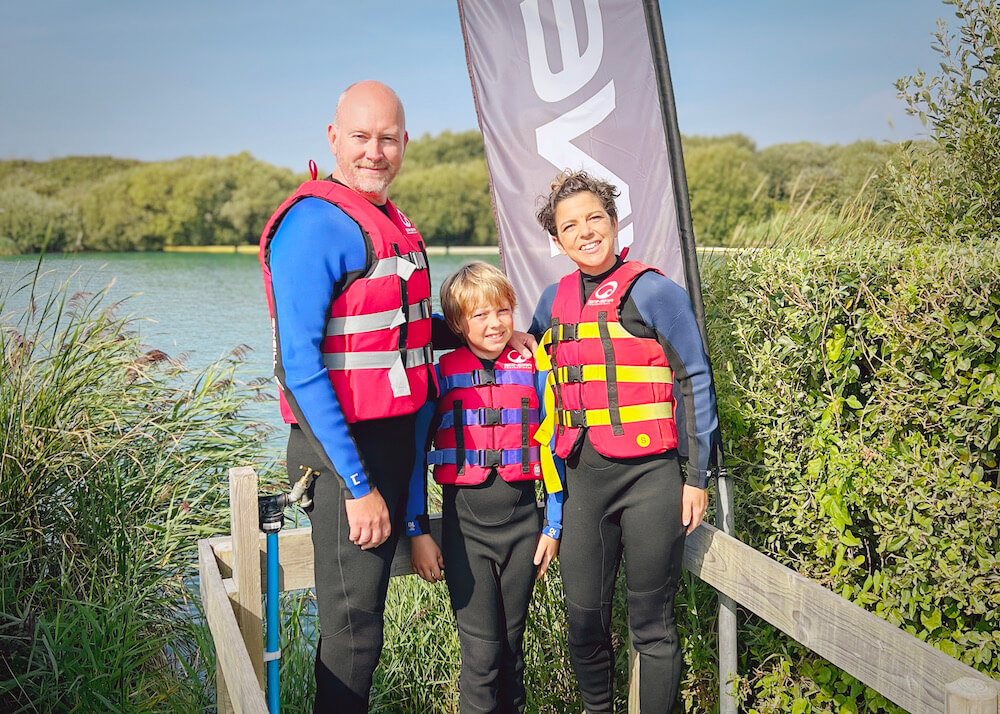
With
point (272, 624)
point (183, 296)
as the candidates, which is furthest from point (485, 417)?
point (183, 296)

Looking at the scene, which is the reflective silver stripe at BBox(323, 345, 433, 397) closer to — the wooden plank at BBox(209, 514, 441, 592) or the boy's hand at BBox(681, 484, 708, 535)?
the wooden plank at BBox(209, 514, 441, 592)

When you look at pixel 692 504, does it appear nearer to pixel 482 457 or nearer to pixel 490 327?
pixel 482 457

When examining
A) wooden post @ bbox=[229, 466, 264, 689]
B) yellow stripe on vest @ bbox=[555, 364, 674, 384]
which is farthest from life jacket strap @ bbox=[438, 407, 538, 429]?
wooden post @ bbox=[229, 466, 264, 689]

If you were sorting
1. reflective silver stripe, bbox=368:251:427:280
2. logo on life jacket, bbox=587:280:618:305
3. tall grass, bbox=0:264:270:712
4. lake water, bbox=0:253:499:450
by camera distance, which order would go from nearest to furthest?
1. reflective silver stripe, bbox=368:251:427:280
2. logo on life jacket, bbox=587:280:618:305
3. tall grass, bbox=0:264:270:712
4. lake water, bbox=0:253:499:450

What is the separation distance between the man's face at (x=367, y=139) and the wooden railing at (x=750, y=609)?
83 centimetres

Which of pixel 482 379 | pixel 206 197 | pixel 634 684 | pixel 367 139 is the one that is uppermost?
pixel 206 197

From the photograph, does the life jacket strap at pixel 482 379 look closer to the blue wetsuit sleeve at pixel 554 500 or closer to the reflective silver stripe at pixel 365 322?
the blue wetsuit sleeve at pixel 554 500

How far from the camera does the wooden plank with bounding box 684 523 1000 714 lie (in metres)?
1.54

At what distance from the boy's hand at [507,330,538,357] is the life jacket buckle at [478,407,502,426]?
0.69 feet

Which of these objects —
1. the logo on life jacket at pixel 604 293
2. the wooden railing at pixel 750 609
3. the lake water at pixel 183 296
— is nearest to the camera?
the wooden railing at pixel 750 609

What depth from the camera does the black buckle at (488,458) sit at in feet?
7.42

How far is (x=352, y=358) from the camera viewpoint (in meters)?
2.02

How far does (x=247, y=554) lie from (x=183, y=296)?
10.2 meters

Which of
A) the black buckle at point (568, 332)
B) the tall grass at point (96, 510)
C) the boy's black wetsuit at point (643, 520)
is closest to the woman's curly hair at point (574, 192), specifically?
the boy's black wetsuit at point (643, 520)
